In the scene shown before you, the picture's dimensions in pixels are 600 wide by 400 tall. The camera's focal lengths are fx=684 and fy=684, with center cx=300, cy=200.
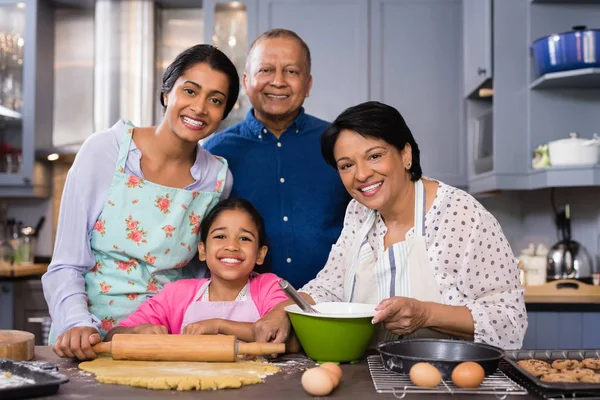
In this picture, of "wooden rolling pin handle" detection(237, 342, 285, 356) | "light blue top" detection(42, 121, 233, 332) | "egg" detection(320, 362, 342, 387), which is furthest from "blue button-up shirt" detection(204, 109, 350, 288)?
"egg" detection(320, 362, 342, 387)

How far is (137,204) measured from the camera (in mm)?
1734

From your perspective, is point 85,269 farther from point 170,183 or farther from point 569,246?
point 569,246

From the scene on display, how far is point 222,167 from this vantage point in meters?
1.95

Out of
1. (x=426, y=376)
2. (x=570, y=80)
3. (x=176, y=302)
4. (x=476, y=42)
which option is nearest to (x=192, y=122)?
(x=176, y=302)

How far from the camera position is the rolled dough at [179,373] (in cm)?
114

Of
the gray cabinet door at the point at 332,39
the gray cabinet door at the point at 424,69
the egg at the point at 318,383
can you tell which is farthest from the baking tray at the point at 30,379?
the gray cabinet door at the point at 424,69

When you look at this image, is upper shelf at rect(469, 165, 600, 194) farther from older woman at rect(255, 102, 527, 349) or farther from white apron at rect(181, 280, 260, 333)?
white apron at rect(181, 280, 260, 333)

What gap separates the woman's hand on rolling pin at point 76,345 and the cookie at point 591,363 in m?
0.93

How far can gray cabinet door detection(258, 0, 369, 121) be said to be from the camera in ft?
12.3

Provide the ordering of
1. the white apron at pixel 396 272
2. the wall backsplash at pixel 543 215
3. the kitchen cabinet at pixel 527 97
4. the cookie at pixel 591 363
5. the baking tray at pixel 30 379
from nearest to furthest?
the baking tray at pixel 30 379 < the cookie at pixel 591 363 < the white apron at pixel 396 272 < the kitchen cabinet at pixel 527 97 < the wall backsplash at pixel 543 215

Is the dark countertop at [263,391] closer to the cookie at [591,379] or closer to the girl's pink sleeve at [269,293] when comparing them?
the cookie at [591,379]

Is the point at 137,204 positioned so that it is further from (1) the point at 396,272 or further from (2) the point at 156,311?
(1) the point at 396,272

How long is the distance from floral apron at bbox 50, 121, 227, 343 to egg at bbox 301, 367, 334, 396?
2.43ft

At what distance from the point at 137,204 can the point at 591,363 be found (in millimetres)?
1101
